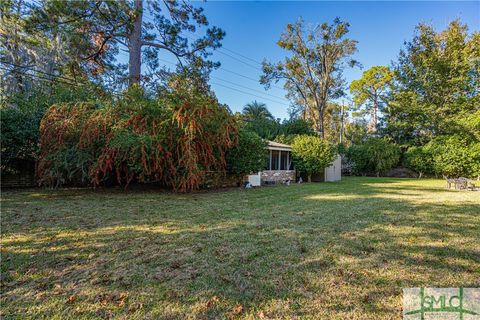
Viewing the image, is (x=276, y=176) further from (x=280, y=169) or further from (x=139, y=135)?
(x=139, y=135)

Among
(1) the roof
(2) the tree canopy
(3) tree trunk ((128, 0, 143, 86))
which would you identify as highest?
(2) the tree canopy

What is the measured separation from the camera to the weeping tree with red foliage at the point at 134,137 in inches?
323

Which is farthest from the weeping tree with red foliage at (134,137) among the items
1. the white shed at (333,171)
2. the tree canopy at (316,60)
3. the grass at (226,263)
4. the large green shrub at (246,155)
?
the tree canopy at (316,60)

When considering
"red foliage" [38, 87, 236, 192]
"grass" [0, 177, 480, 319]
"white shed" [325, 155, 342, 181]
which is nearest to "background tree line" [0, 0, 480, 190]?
"red foliage" [38, 87, 236, 192]

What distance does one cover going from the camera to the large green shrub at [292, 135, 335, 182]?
15.5m

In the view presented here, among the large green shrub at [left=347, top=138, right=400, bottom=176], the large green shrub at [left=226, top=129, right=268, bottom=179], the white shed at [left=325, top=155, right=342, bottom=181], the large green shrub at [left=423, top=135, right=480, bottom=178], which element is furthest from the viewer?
the large green shrub at [left=347, top=138, right=400, bottom=176]

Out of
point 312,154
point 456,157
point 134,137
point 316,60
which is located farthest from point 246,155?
point 456,157

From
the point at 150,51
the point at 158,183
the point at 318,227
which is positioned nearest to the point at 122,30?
the point at 150,51

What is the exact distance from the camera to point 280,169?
16.2 metres

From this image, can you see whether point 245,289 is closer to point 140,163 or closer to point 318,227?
point 318,227

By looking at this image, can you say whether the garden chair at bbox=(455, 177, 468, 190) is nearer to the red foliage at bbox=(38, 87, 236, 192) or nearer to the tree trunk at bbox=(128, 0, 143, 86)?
the red foliage at bbox=(38, 87, 236, 192)

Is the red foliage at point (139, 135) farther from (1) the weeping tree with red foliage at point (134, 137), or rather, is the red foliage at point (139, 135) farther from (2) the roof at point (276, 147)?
(2) the roof at point (276, 147)

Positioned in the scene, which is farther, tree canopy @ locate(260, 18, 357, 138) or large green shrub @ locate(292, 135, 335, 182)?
tree canopy @ locate(260, 18, 357, 138)

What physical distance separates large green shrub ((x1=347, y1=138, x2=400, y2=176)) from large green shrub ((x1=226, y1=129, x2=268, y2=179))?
46.5 feet
